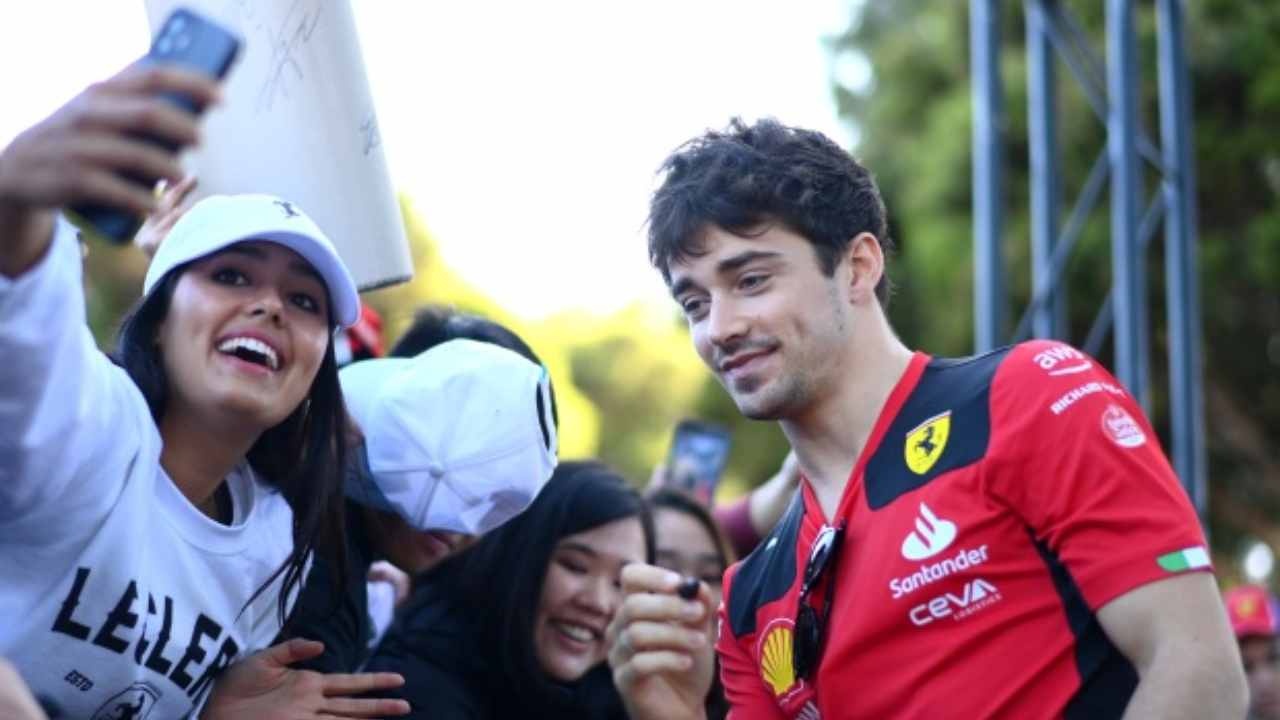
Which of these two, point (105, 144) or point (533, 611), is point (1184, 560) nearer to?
point (105, 144)

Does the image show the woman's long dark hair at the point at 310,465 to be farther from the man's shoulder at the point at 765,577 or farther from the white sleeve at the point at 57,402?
the man's shoulder at the point at 765,577

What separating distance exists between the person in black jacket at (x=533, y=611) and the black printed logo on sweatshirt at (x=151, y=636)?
37.3 inches

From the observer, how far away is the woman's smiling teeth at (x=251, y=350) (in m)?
2.66

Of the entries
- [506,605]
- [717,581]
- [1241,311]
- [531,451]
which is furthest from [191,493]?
[1241,311]

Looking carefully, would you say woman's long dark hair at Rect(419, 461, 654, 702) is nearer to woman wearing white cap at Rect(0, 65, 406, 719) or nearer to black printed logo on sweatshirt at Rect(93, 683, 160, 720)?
woman wearing white cap at Rect(0, 65, 406, 719)

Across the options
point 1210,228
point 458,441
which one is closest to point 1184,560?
point 458,441

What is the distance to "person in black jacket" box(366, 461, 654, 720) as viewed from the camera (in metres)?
3.78

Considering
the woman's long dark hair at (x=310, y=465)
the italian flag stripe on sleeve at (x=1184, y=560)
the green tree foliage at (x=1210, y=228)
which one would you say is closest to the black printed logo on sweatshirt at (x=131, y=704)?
the woman's long dark hair at (x=310, y=465)

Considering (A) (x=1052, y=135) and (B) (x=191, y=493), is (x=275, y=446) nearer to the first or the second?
(B) (x=191, y=493)

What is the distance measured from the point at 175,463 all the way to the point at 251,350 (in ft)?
0.74

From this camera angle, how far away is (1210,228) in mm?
15359

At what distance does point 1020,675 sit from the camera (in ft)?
8.36

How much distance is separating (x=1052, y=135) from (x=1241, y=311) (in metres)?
9.38

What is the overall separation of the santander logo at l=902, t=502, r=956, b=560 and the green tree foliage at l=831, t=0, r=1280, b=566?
12.1m
